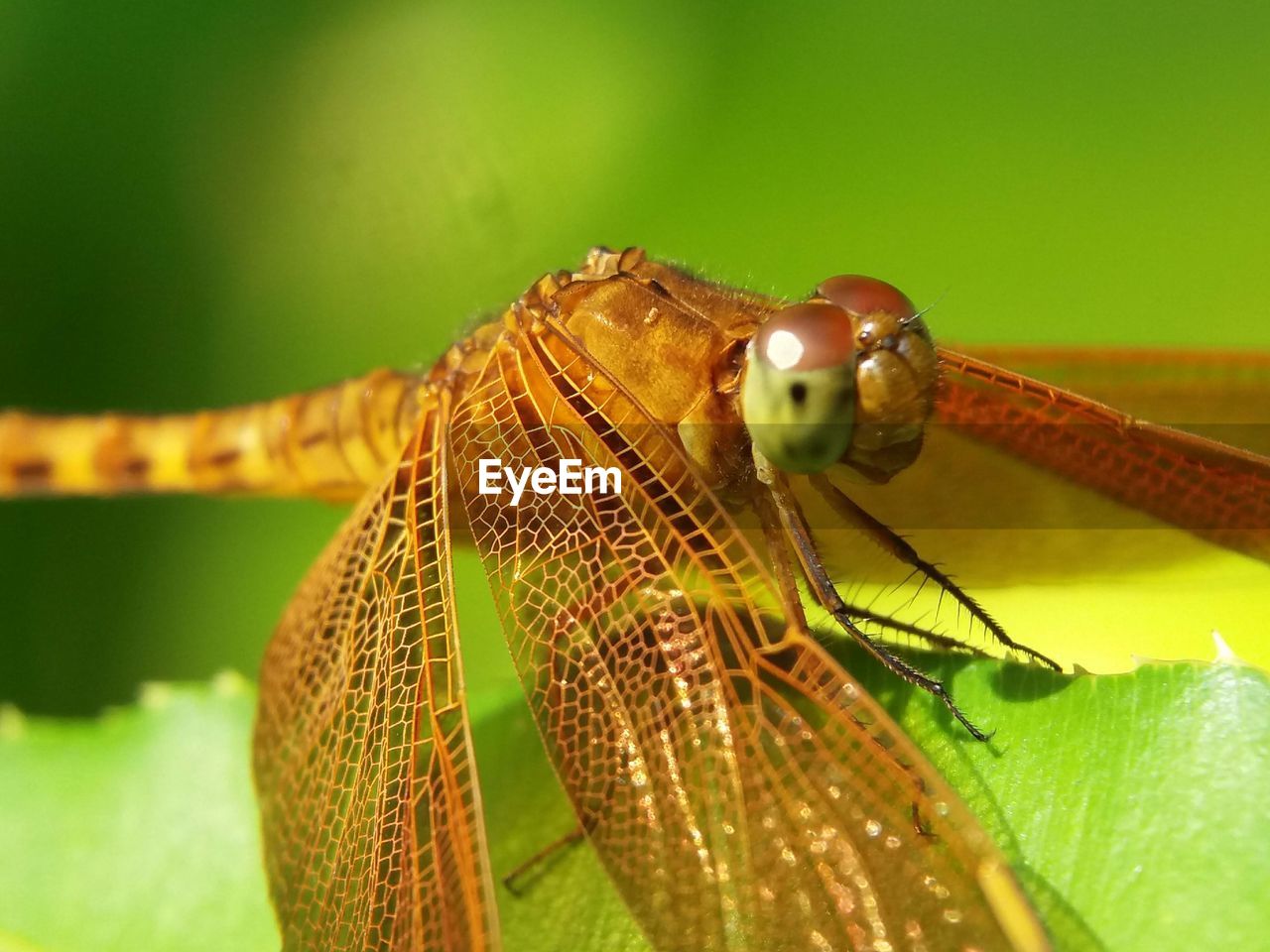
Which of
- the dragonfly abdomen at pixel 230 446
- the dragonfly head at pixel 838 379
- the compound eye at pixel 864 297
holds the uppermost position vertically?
the dragonfly abdomen at pixel 230 446

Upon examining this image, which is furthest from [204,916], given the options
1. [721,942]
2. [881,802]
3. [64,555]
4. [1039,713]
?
[64,555]

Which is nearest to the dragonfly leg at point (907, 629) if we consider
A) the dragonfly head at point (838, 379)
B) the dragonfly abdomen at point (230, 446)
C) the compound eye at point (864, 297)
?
the dragonfly head at point (838, 379)

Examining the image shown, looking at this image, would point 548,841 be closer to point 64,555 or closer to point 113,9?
point 64,555

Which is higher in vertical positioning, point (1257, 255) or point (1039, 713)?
point (1257, 255)

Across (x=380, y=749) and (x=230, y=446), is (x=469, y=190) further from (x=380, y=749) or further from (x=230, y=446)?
(x=380, y=749)

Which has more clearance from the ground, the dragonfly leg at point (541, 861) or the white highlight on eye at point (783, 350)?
the white highlight on eye at point (783, 350)

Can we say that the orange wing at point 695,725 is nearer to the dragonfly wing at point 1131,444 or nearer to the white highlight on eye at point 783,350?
the white highlight on eye at point 783,350
